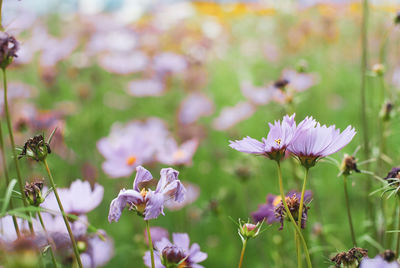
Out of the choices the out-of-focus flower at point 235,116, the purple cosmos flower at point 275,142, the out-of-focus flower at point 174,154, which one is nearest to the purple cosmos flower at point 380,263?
the purple cosmos flower at point 275,142

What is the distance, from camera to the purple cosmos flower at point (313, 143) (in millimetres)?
394

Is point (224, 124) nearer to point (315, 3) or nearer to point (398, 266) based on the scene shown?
point (398, 266)

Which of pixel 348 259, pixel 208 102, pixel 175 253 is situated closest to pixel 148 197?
pixel 175 253

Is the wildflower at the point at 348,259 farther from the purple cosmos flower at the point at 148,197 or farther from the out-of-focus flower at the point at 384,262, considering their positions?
the purple cosmos flower at the point at 148,197

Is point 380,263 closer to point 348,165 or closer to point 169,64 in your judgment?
point 348,165

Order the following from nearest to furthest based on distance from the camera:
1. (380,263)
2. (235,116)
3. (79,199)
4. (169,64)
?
(380,263) → (79,199) → (235,116) → (169,64)

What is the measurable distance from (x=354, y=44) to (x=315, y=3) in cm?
37

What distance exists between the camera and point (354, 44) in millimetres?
2576

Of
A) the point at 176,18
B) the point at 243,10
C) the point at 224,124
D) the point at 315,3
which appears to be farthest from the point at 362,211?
the point at 243,10

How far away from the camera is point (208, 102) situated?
1.78 m

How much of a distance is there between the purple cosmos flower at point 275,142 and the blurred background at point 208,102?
0.79 feet

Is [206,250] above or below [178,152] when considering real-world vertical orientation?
below

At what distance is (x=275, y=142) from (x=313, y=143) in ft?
0.11

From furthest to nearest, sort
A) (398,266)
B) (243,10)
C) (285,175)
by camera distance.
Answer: (243,10), (285,175), (398,266)
